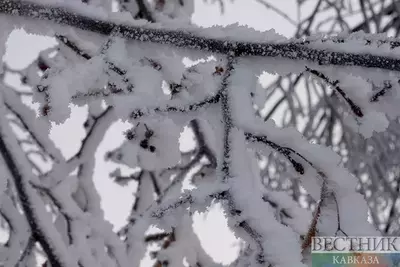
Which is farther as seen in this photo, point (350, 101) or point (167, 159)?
point (167, 159)

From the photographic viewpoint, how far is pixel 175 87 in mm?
890

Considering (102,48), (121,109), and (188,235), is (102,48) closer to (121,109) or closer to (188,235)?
(121,109)

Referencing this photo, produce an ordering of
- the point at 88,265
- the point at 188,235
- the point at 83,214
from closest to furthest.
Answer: the point at 88,265 < the point at 83,214 < the point at 188,235

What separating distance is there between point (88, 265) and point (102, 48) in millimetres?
1006

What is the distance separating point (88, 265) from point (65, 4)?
101 centimetres

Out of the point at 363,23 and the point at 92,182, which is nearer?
the point at 92,182

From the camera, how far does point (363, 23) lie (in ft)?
8.76

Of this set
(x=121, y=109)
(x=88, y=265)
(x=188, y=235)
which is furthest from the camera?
(x=188, y=235)

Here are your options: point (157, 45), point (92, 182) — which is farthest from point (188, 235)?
point (157, 45)

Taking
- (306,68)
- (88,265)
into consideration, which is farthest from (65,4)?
(88,265)

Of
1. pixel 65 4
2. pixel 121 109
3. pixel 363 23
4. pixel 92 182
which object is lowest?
pixel 121 109

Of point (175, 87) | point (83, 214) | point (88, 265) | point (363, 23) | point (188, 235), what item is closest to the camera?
point (175, 87)

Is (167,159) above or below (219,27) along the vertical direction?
below

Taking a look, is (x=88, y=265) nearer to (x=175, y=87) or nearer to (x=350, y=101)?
(x=175, y=87)
